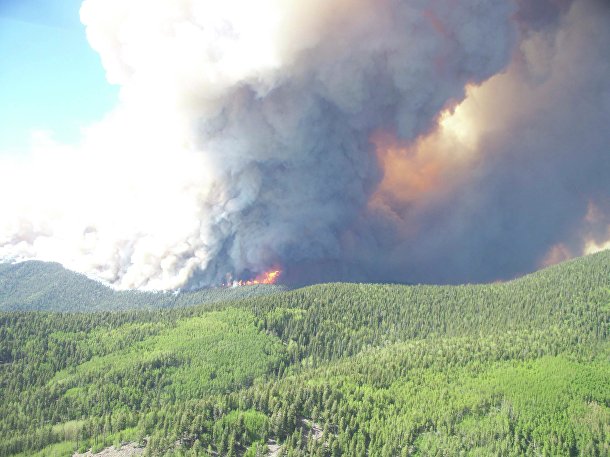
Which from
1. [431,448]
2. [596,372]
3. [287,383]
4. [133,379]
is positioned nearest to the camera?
[431,448]

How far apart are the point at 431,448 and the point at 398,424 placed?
10.9 m

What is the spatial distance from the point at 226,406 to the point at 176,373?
57.9m

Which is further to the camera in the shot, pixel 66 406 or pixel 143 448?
→ pixel 66 406

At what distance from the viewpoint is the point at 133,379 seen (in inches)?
7441

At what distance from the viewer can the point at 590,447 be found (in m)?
140

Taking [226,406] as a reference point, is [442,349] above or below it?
above

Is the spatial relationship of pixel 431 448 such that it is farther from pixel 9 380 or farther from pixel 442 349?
pixel 9 380

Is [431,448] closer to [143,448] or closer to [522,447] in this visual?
[522,447]

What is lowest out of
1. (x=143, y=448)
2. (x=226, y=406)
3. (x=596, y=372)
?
(x=143, y=448)

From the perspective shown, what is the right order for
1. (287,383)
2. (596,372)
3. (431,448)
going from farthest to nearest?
(596,372) → (287,383) → (431,448)

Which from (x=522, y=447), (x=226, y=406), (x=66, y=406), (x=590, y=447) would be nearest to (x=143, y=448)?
(x=226, y=406)

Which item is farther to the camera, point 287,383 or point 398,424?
point 287,383

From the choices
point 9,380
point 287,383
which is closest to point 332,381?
point 287,383

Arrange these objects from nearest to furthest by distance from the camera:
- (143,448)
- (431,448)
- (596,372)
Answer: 1. (143,448)
2. (431,448)
3. (596,372)
